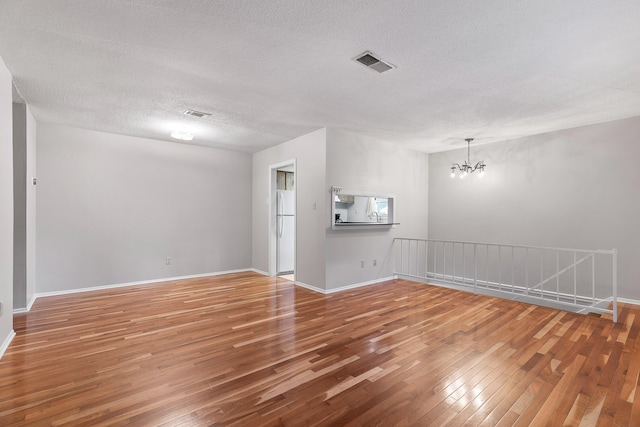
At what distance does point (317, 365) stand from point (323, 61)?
269 centimetres

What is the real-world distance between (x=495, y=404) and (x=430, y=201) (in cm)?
527

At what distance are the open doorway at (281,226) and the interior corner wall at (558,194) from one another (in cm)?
342

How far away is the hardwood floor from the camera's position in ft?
6.29

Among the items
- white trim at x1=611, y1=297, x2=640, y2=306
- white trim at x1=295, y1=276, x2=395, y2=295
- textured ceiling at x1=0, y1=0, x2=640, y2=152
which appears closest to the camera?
textured ceiling at x1=0, y1=0, x2=640, y2=152

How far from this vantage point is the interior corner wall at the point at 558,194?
4414 mm

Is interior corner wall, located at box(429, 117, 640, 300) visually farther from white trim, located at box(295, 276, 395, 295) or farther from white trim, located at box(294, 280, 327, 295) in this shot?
white trim, located at box(294, 280, 327, 295)

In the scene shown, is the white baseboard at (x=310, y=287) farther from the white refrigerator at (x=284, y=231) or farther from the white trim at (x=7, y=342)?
the white trim at (x=7, y=342)

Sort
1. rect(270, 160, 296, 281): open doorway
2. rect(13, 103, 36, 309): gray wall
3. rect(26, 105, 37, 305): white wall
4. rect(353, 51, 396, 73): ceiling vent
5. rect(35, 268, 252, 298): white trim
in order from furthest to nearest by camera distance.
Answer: rect(270, 160, 296, 281): open doorway, rect(35, 268, 252, 298): white trim, rect(26, 105, 37, 305): white wall, rect(13, 103, 36, 309): gray wall, rect(353, 51, 396, 73): ceiling vent

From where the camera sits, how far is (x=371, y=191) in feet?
18.2

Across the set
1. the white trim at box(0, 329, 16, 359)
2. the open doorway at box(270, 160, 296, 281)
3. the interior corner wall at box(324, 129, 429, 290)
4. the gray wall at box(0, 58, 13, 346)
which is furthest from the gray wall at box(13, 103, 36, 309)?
the interior corner wall at box(324, 129, 429, 290)

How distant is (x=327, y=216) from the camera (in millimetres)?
4926

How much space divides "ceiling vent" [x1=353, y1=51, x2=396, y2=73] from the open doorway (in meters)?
3.43

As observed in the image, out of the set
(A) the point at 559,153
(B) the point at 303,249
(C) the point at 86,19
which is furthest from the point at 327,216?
(A) the point at 559,153

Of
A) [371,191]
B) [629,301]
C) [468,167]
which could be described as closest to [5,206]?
[371,191]
